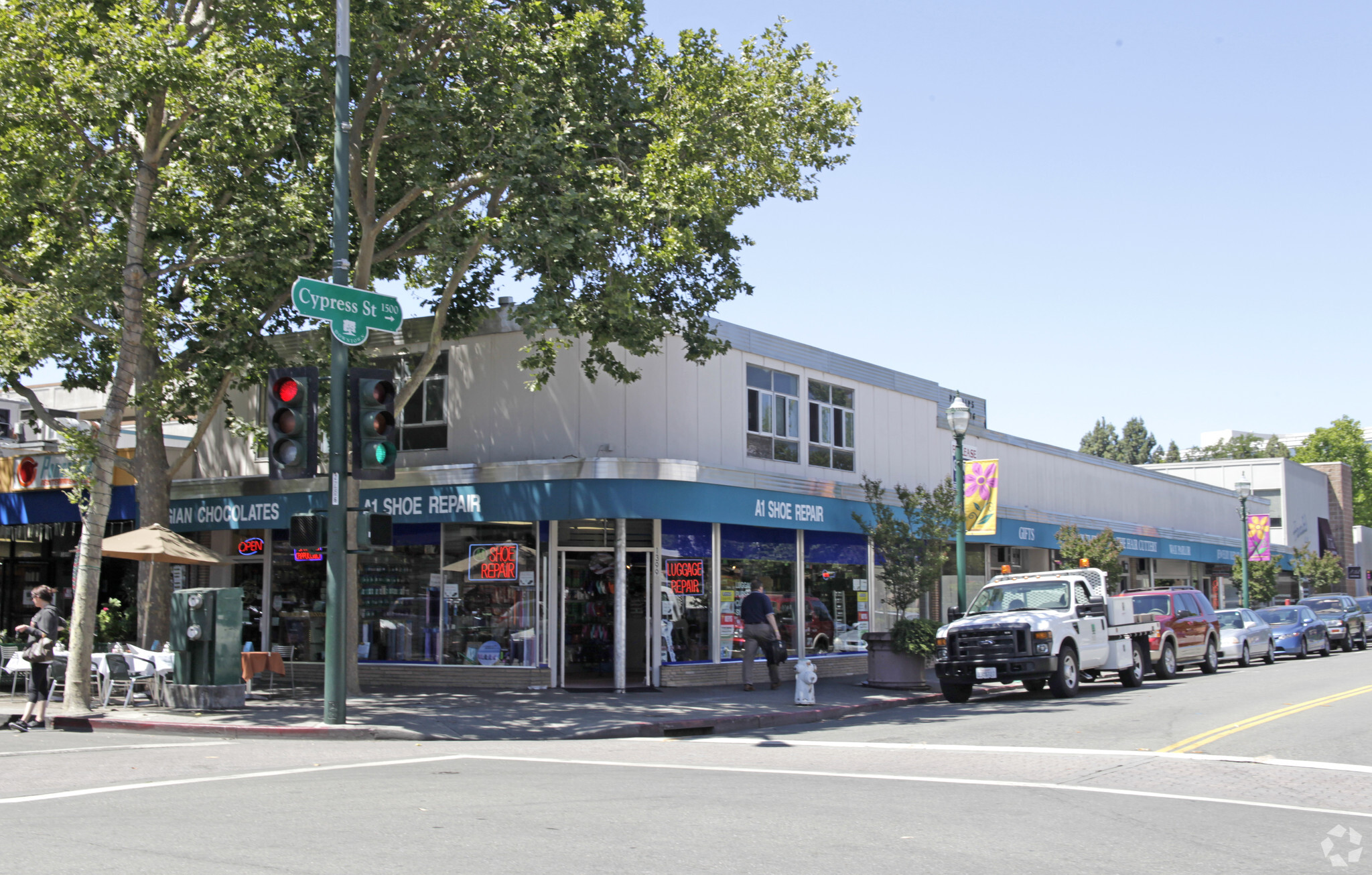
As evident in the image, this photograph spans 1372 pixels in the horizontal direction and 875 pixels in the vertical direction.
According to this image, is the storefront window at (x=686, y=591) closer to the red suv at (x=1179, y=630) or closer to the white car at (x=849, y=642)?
the white car at (x=849, y=642)

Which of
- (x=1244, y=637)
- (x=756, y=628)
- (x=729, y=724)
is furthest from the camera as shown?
(x=1244, y=637)

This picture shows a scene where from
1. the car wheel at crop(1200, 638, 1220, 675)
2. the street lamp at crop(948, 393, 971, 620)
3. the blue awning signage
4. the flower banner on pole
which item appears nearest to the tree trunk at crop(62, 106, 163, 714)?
the blue awning signage

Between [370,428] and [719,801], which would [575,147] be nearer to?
[370,428]

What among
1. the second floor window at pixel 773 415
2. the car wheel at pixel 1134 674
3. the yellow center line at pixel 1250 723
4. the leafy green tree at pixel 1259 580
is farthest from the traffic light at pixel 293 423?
the leafy green tree at pixel 1259 580

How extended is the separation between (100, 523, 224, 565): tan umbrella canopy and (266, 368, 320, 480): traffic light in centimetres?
575

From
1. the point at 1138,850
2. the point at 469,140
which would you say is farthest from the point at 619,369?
the point at 1138,850

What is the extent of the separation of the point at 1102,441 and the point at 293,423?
4496 inches

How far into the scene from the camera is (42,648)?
582 inches

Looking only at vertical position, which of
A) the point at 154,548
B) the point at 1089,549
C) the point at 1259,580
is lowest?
the point at 1259,580

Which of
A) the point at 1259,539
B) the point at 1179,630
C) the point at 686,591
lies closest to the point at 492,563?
the point at 686,591

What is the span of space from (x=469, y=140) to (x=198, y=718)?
8.90 metres

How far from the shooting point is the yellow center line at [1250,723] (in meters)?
12.8

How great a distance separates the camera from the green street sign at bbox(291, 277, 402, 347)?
13.4m

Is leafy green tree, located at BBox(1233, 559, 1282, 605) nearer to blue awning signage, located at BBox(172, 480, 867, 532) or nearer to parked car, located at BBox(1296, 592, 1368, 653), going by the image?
parked car, located at BBox(1296, 592, 1368, 653)
